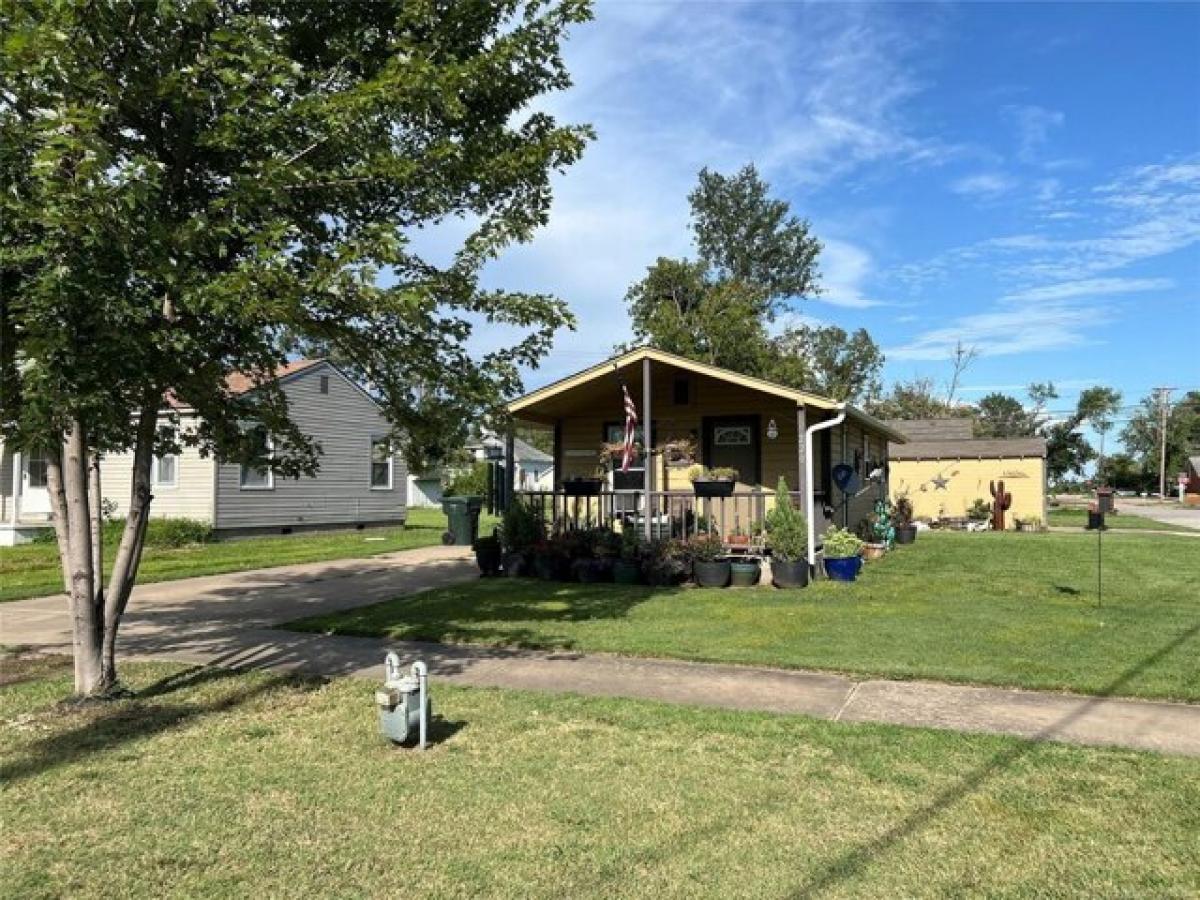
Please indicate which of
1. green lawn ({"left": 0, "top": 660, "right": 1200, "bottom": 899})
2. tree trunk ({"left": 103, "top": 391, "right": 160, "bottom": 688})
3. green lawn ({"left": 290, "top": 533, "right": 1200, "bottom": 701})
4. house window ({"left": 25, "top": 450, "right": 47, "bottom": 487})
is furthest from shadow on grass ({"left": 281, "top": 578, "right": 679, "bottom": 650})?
house window ({"left": 25, "top": 450, "right": 47, "bottom": 487})

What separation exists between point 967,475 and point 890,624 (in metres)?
21.5

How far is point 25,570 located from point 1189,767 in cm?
1499

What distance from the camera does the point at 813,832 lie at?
350 centimetres

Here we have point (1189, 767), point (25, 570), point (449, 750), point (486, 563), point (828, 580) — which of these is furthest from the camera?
point (25, 570)

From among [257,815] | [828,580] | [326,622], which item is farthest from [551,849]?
[828,580]

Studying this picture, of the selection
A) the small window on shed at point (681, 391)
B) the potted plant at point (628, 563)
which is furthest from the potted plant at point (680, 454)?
the potted plant at point (628, 563)

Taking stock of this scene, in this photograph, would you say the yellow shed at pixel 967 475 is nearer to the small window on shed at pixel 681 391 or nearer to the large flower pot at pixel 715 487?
the small window on shed at pixel 681 391

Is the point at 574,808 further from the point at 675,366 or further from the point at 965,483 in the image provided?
the point at 965,483

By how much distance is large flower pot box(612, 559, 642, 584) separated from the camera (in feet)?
37.1

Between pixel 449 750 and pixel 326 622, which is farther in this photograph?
pixel 326 622

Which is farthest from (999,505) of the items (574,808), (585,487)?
(574,808)

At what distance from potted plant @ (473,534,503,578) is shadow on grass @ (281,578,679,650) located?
2.36ft

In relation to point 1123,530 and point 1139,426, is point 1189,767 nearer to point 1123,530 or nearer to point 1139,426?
point 1123,530

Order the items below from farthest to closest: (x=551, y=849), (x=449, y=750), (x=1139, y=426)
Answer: (x=1139, y=426) < (x=449, y=750) < (x=551, y=849)
